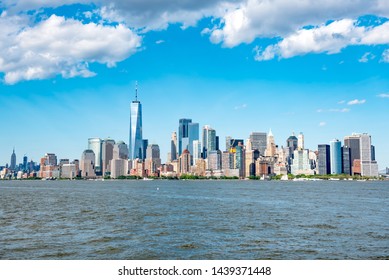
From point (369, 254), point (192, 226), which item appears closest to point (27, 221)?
point (192, 226)

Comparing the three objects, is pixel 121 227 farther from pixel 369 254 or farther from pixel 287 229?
pixel 369 254
